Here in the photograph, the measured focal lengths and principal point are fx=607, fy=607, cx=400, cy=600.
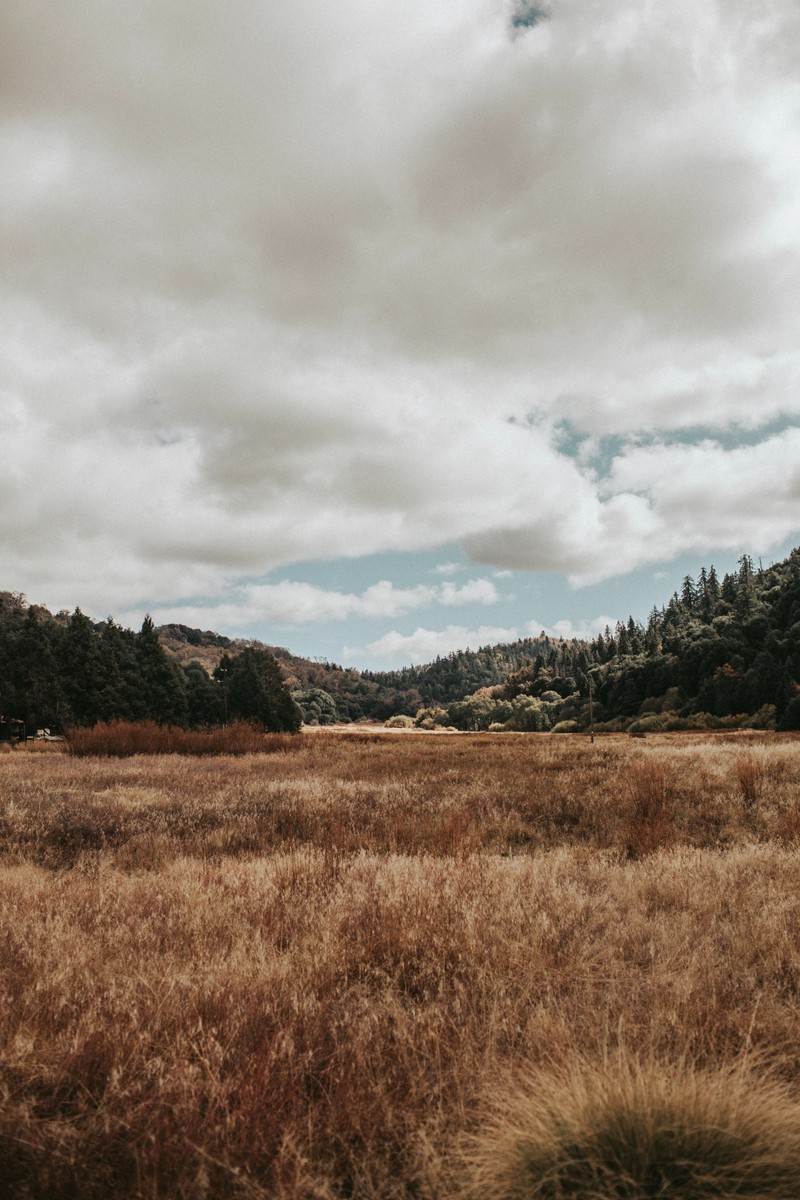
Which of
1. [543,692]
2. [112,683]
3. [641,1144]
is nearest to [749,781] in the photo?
[641,1144]

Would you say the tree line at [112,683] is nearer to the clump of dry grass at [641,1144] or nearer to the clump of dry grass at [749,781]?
the clump of dry grass at [749,781]

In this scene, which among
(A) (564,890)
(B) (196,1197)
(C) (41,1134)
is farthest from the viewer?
(A) (564,890)

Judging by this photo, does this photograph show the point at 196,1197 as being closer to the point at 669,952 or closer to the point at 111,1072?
the point at 111,1072

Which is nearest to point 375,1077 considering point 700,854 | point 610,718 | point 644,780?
point 700,854

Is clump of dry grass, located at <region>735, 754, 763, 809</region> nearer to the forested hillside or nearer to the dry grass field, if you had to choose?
the dry grass field

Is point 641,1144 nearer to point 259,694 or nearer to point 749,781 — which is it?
point 749,781

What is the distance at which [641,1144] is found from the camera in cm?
212

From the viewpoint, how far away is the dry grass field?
219 centimetres

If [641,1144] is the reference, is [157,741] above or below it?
below

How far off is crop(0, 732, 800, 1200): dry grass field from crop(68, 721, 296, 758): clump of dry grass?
20695 mm

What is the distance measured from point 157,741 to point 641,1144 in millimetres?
Answer: 29097

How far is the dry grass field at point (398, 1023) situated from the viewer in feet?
7.18

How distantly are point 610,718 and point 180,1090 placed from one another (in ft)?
331

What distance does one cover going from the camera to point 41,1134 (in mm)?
2436
